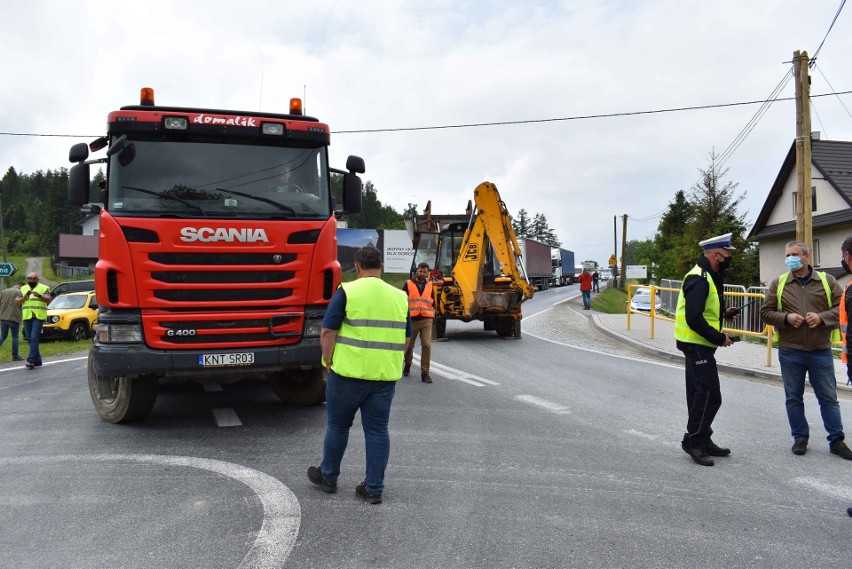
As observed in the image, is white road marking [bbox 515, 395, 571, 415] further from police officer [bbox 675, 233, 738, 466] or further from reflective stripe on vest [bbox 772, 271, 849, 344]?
reflective stripe on vest [bbox 772, 271, 849, 344]

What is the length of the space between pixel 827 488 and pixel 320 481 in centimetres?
364

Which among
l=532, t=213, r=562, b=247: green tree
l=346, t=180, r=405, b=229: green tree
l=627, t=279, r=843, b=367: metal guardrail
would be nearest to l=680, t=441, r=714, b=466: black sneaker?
l=627, t=279, r=843, b=367: metal guardrail

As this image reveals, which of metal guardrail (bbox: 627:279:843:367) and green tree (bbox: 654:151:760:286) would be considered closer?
metal guardrail (bbox: 627:279:843:367)

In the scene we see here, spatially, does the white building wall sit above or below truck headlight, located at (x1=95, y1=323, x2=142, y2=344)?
above

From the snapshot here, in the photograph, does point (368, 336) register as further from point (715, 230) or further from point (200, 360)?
point (715, 230)

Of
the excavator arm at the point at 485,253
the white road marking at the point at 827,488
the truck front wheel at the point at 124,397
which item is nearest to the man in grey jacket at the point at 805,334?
the white road marking at the point at 827,488

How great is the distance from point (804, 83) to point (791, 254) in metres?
12.1

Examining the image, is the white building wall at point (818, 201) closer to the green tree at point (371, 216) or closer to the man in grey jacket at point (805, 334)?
the man in grey jacket at point (805, 334)

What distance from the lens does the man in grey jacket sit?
5.86 meters

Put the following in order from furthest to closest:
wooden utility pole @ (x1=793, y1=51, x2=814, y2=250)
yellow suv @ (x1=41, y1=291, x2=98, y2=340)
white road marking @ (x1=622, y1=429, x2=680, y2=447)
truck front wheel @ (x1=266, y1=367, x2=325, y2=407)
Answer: yellow suv @ (x1=41, y1=291, x2=98, y2=340) < wooden utility pole @ (x1=793, y1=51, x2=814, y2=250) < truck front wheel @ (x1=266, y1=367, x2=325, y2=407) < white road marking @ (x1=622, y1=429, x2=680, y2=447)

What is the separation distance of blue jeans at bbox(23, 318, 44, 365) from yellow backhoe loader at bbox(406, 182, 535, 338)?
7.99 metres

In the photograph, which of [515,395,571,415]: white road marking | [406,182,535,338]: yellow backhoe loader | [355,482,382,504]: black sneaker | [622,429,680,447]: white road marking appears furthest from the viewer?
[406,182,535,338]: yellow backhoe loader

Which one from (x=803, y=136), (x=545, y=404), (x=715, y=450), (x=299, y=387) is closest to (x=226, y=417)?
(x=299, y=387)

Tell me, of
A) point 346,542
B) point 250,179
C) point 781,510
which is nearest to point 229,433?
point 250,179
